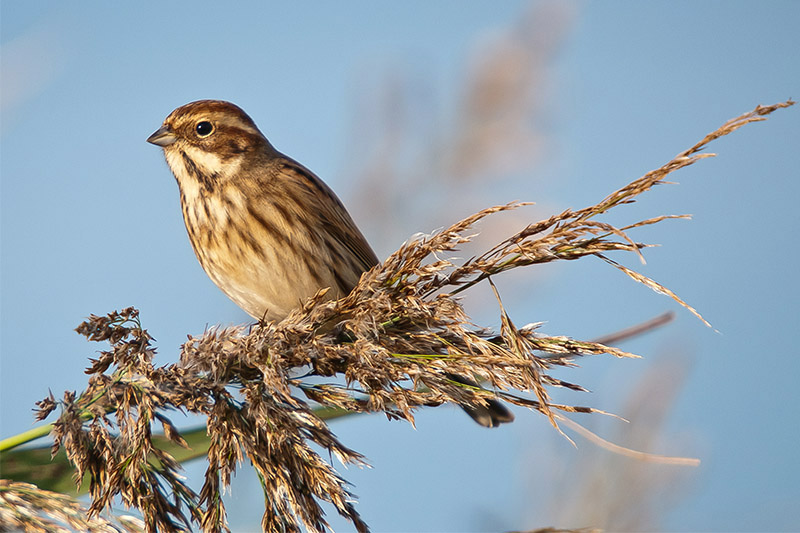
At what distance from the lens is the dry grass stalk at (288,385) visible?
58.6 inches

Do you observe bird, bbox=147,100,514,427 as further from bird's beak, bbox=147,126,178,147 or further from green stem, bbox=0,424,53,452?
green stem, bbox=0,424,53,452

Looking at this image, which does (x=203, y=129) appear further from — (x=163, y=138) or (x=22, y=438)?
(x=22, y=438)

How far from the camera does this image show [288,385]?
154 centimetres

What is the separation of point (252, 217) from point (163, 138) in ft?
1.70

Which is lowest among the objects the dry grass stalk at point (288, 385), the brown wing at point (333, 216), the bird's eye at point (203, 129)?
the dry grass stalk at point (288, 385)

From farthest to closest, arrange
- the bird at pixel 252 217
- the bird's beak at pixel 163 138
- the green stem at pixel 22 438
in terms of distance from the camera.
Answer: the bird's beak at pixel 163 138
the bird at pixel 252 217
the green stem at pixel 22 438

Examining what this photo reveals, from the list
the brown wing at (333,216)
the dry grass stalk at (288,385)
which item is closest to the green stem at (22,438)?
the dry grass stalk at (288,385)

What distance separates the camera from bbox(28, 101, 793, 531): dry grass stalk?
1.49 meters

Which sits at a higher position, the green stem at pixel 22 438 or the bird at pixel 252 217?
the bird at pixel 252 217

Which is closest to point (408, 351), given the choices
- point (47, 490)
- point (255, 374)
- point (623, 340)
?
point (255, 374)

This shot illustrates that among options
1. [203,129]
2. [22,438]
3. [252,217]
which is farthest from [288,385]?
[203,129]

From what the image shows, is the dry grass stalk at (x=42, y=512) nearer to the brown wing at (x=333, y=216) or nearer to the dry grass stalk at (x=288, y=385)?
the dry grass stalk at (x=288, y=385)

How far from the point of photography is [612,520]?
275 centimetres

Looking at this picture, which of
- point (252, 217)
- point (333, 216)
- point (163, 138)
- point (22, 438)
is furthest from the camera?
point (333, 216)
